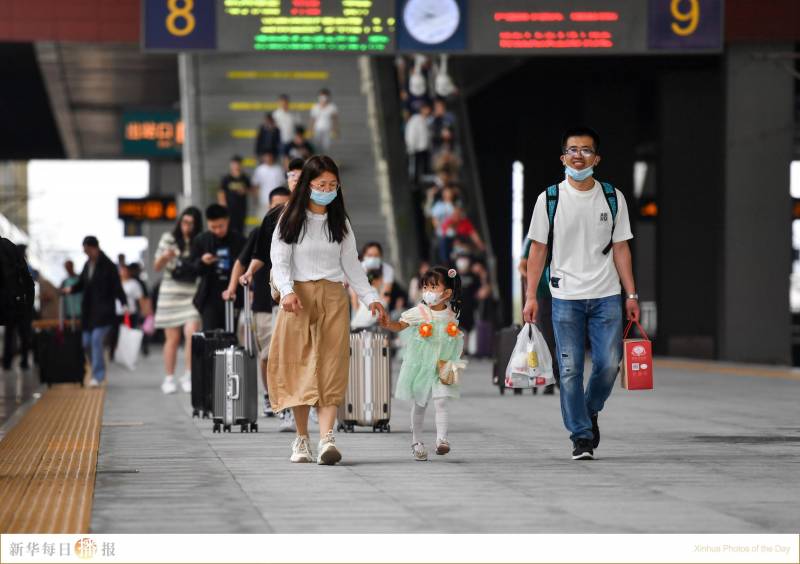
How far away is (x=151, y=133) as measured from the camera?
39250 mm

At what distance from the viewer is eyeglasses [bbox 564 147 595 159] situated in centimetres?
946

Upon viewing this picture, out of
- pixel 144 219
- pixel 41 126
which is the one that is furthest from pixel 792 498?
pixel 41 126

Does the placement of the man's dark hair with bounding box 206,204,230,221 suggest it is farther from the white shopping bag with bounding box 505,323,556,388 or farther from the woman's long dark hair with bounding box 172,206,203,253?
the white shopping bag with bounding box 505,323,556,388

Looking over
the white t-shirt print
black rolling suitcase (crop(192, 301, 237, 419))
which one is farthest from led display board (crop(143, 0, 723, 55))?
the white t-shirt print

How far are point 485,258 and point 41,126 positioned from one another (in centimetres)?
2404

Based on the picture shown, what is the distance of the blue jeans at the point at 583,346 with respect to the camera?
31.0 ft

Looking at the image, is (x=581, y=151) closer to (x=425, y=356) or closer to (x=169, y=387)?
(x=425, y=356)

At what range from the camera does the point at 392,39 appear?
63.7 ft

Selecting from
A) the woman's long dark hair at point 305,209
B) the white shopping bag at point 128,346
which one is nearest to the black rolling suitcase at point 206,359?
the woman's long dark hair at point 305,209

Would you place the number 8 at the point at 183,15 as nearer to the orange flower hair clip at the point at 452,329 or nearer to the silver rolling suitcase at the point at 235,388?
the silver rolling suitcase at the point at 235,388

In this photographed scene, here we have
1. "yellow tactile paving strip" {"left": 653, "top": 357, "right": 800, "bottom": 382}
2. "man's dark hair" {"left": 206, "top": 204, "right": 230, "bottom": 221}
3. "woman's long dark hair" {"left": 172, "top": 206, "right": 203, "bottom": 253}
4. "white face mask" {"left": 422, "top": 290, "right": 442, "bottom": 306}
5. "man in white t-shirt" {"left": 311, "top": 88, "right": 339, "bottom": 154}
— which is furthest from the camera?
"man in white t-shirt" {"left": 311, "top": 88, "right": 339, "bottom": 154}

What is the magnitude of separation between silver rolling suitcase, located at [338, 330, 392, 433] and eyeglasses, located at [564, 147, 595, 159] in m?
2.32

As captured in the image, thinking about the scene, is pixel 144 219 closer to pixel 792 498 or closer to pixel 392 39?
pixel 392 39

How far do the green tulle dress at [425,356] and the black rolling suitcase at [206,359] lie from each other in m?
2.13
